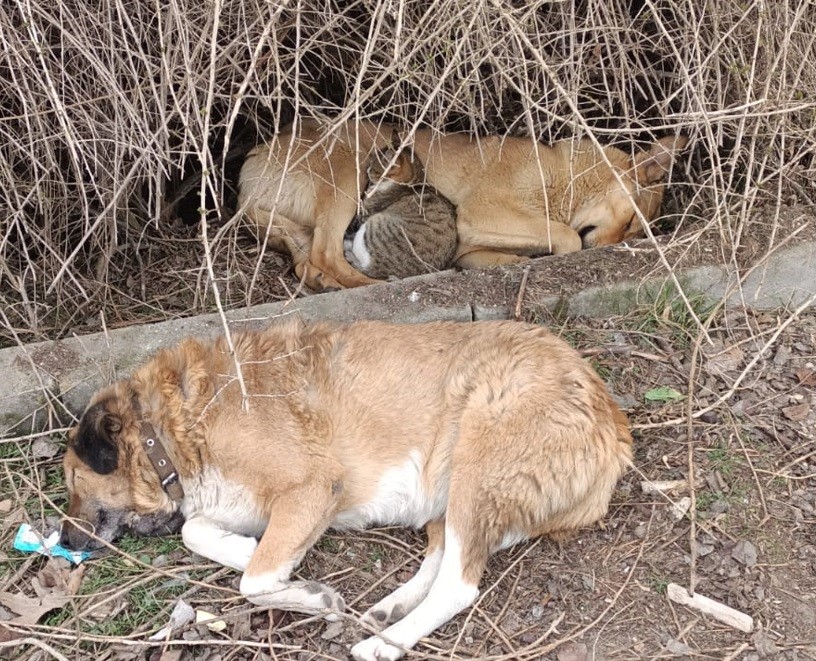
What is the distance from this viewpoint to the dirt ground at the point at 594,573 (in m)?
2.97

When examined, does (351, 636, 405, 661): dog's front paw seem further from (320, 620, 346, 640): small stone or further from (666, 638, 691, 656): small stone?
(666, 638, 691, 656): small stone

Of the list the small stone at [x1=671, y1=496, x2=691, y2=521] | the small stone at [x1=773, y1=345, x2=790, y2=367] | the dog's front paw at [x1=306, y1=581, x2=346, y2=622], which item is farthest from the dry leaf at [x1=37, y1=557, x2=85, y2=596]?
the small stone at [x1=773, y1=345, x2=790, y2=367]

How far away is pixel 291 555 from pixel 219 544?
31cm

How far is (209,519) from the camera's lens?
3.41m

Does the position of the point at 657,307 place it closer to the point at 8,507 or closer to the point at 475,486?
the point at 475,486

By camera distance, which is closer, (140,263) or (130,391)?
(130,391)

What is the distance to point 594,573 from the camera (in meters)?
3.21

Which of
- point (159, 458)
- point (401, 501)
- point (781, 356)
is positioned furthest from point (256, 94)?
point (781, 356)

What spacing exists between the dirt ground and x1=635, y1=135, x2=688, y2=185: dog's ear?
1.69 m

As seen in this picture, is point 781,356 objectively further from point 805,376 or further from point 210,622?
point 210,622

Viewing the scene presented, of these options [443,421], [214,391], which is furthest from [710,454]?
[214,391]

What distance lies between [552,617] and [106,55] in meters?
3.19

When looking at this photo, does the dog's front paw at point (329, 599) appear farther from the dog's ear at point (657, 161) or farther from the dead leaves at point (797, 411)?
the dog's ear at point (657, 161)

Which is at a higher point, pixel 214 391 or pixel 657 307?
pixel 214 391
